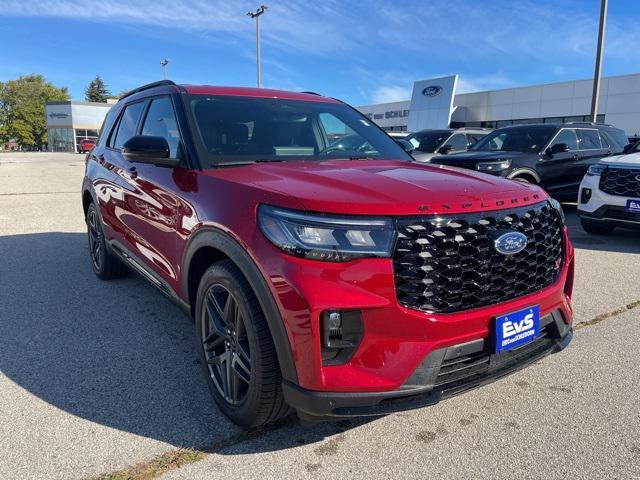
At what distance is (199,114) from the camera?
126 inches

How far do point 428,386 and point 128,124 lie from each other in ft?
11.8

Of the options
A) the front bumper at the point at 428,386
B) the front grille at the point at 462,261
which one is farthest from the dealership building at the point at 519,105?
the front bumper at the point at 428,386

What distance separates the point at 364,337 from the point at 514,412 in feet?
4.09

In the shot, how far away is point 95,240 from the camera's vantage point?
5.22 meters

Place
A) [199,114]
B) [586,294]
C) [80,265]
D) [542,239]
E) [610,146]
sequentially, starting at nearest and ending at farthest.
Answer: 1. [542,239]
2. [199,114]
3. [586,294]
4. [80,265]
5. [610,146]

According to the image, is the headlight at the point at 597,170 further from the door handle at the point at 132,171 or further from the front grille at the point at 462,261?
the door handle at the point at 132,171

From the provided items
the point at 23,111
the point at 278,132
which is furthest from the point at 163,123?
the point at 23,111

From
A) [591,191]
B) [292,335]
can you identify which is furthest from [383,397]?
[591,191]

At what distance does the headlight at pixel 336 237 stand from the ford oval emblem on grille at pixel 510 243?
535mm

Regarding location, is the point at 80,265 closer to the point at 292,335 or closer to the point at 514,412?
the point at 292,335

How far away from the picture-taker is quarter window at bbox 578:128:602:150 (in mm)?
9648

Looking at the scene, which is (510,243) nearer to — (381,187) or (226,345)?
(381,187)

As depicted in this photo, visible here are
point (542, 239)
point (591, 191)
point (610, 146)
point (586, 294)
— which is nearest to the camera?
point (542, 239)

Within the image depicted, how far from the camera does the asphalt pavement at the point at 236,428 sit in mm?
2254
